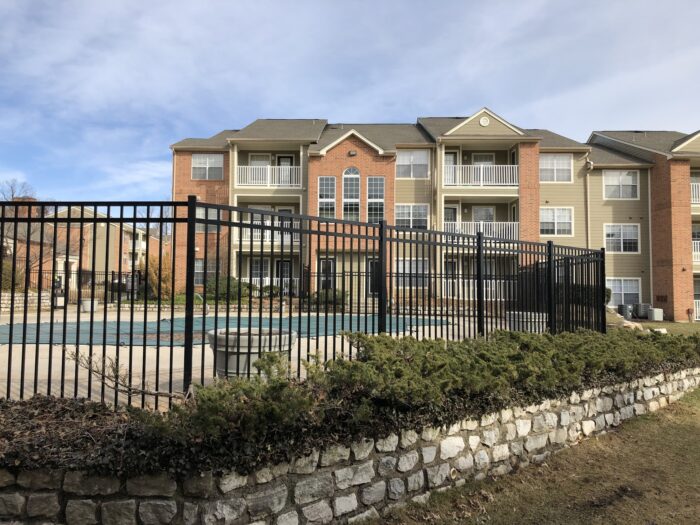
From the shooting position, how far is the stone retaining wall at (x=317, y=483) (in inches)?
119

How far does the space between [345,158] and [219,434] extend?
23.1 meters

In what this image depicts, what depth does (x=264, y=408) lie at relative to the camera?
3.29 m

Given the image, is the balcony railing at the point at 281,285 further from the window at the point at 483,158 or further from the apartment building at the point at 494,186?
the window at the point at 483,158

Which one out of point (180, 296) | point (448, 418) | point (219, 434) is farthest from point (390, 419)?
point (180, 296)

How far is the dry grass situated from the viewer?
3.97 metres

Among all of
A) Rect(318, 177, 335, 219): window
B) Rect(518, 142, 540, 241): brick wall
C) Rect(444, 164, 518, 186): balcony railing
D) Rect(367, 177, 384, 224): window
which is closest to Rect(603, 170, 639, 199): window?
Rect(518, 142, 540, 241): brick wall

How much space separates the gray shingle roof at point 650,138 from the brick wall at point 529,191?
6880 mm

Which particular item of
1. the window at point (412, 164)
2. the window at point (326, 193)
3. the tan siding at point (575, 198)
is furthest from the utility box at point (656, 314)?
the window at point (326, 193)

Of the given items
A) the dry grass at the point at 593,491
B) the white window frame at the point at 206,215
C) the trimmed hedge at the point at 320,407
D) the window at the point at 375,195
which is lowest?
the dry grass at the point at 593,491

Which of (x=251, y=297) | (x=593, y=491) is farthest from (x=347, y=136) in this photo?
(x=593, y=491)

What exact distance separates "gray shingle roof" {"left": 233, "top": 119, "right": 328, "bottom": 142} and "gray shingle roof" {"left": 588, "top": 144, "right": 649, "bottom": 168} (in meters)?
15.5

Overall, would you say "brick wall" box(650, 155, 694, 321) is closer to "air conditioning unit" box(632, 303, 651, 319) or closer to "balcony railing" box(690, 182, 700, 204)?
"air conditioning unit" box(632, 303, 651, 319)

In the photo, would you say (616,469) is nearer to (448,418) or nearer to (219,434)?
(448,418)

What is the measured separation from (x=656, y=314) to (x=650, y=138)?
11511 mm
